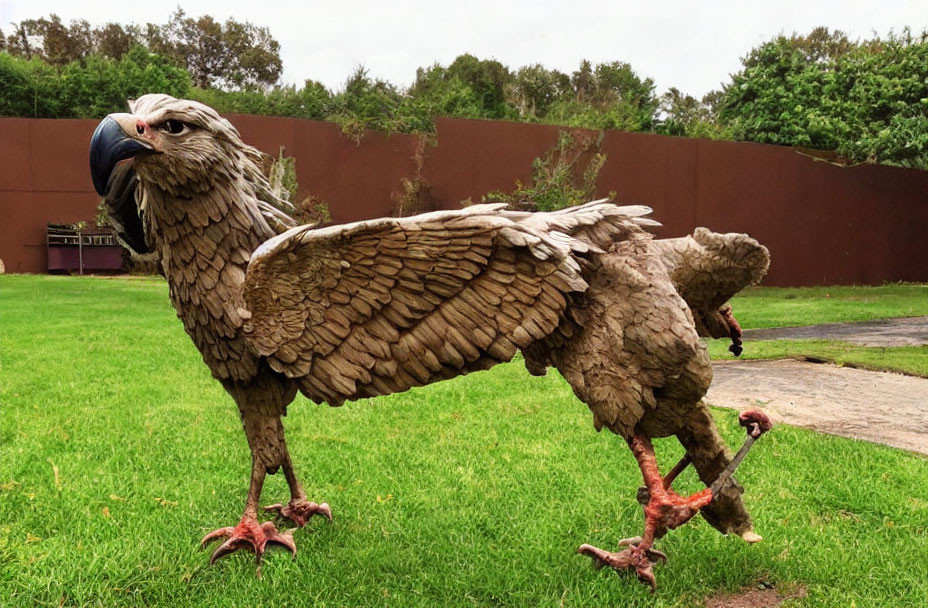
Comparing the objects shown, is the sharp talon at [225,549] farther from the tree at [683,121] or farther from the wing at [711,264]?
the tree at [683,121]

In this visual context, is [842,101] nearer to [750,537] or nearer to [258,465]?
[750,537]

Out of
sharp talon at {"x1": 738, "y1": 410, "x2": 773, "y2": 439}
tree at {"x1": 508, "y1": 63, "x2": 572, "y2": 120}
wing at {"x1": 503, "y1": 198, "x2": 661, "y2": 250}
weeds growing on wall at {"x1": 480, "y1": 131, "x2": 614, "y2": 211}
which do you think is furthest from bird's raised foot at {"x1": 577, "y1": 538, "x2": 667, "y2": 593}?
tree at {"x1": 508, "y1": 63, "x2": 572, "y2": 120}

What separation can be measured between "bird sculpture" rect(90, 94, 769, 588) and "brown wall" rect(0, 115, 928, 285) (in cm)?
1093

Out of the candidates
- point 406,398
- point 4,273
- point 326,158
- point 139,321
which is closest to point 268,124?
point 326,158

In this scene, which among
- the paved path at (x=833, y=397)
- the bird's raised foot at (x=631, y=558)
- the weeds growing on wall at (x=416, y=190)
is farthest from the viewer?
the weeds growing on wall at (x=416, y=190)

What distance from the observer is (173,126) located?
7.51 feet

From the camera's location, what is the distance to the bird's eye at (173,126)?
227 cm

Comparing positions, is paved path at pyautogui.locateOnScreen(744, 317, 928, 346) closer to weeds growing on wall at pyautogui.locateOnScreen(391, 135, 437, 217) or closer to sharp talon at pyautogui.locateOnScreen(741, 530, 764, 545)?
weeds growing on wall at pyautogui.locateOnScreen(391, 135, 437, 217)

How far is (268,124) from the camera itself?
13.3 m

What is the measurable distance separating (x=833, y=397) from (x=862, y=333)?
4552 millimetres

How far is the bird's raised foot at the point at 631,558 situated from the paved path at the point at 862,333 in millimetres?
6752

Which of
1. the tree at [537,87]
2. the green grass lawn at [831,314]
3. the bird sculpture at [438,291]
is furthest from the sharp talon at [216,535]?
the tree at [537,87]

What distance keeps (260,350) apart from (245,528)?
0.78 metres

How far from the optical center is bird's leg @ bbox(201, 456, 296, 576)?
8.76 ft
